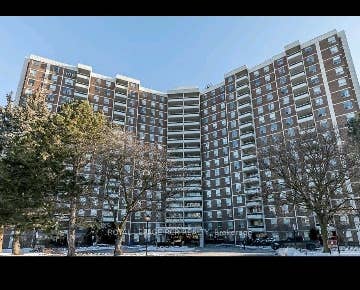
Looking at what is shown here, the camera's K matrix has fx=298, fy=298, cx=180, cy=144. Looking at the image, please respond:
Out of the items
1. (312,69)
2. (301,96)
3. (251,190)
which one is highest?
(312,69)

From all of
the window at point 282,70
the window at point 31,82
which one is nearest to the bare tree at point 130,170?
the window at point 31,82

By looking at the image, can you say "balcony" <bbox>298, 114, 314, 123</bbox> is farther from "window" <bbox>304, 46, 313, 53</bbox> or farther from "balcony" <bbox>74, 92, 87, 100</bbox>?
"balcony" <bbox>74, 92, 87, 100</bbox>

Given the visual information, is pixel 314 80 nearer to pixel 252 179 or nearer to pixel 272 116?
pixel 272 116

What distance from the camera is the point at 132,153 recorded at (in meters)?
32.2

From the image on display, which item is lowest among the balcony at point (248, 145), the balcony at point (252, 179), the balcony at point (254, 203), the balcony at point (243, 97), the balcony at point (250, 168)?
the balcony at point (254, 203)

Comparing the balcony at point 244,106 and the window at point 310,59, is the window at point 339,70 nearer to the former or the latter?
the window at point 310,59

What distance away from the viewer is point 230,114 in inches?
3127

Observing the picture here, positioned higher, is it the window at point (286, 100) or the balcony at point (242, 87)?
the balcony at point (242, 87)

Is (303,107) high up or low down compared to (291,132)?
up

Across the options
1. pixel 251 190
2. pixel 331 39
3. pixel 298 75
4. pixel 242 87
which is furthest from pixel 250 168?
pixel 331 39

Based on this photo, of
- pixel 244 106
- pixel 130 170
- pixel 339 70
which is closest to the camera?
pixel 130 170

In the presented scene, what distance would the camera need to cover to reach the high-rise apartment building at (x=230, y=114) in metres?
61.9

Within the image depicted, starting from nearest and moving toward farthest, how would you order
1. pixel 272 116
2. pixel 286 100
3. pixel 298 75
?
pixel 298 75 → pixel 286 100 → pixel 272 116
